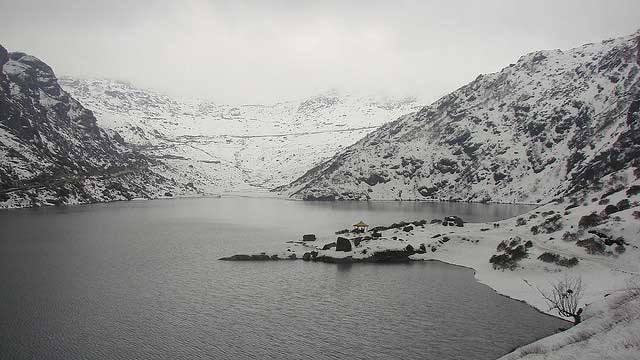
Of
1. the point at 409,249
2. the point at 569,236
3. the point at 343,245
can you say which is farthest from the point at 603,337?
the point at 343,245

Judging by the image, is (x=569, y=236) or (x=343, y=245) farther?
(x=343, y=245)

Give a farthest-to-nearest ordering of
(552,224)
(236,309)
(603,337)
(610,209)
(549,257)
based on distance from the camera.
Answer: (552,224), (610,209), (549,257), (236,309), (603,337)

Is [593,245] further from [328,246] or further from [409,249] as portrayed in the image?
[328,246]

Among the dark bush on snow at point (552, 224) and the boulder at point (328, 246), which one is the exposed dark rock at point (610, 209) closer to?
the dark bush on snow at point (552, 224)

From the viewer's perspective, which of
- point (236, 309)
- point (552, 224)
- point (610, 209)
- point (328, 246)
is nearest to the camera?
point (236, 309)

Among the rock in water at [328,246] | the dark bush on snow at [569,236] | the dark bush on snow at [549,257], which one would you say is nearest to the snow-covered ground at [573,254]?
the dark bush on snow at [569,236]

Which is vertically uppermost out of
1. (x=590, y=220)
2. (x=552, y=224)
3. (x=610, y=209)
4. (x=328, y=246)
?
(x=610, y=209)

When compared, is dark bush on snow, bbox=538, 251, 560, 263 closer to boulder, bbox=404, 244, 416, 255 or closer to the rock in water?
boulder, bbox=404, 244, 416, 255

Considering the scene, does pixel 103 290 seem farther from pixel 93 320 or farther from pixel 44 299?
pixel 93 320

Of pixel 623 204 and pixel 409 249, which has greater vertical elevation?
pixel 623 204
